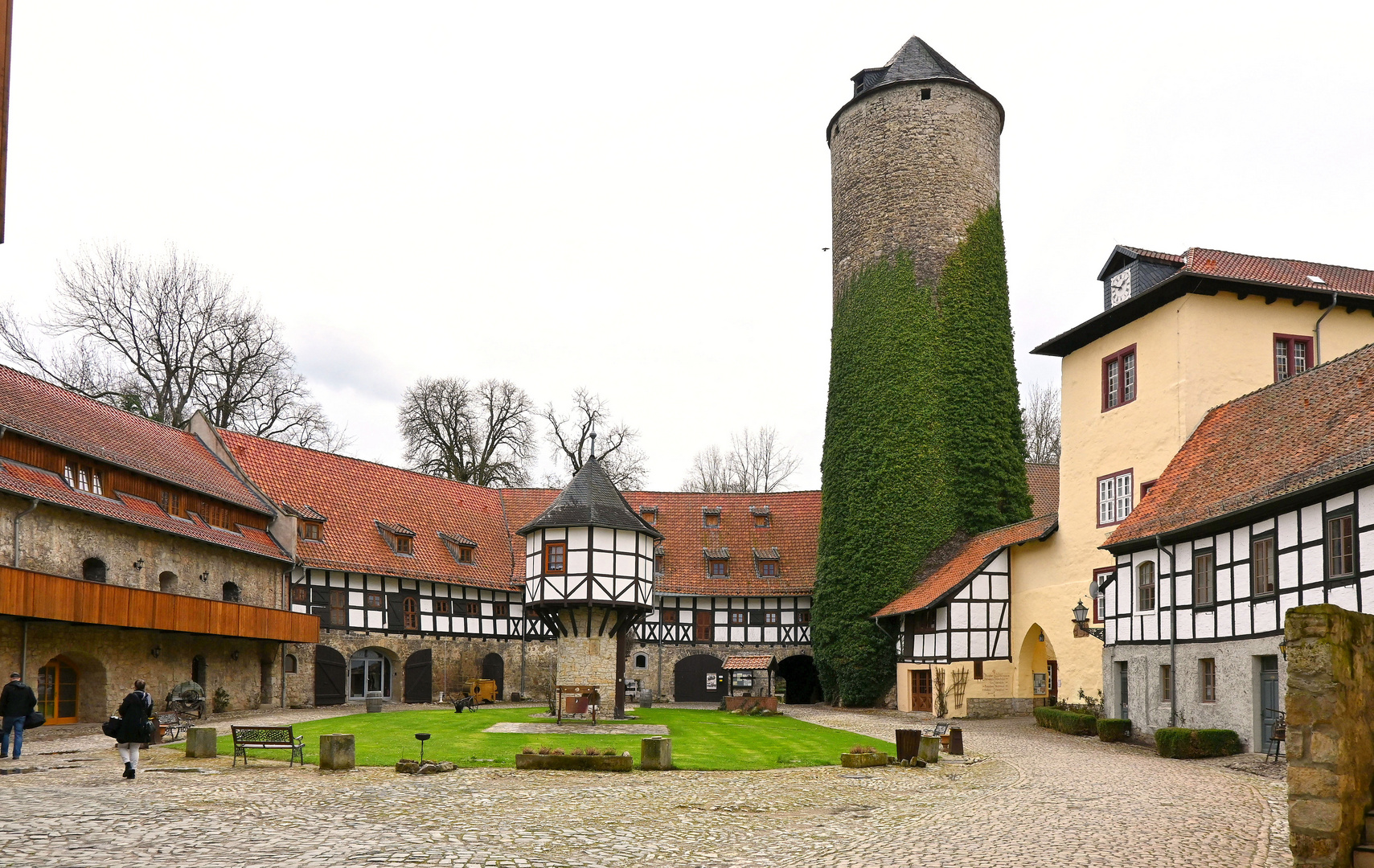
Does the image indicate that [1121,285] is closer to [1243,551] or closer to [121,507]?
[1243,551]

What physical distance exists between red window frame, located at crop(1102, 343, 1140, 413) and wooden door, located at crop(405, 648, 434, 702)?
22.9m

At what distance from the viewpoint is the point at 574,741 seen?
75.6ft

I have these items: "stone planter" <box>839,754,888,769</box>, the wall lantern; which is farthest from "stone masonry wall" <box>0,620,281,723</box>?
the wall lantern

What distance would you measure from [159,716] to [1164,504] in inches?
814

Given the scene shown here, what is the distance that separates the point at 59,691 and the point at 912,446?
25.2 meters

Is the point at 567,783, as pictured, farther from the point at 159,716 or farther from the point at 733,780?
the point at 159,716

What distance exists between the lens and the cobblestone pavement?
1102cm

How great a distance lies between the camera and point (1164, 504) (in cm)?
2412

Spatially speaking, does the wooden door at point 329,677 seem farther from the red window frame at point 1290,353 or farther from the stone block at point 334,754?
the red window frame at point 1290,353

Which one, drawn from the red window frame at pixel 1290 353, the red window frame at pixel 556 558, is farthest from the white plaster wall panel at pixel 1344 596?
the red window frame at pixel 556 558

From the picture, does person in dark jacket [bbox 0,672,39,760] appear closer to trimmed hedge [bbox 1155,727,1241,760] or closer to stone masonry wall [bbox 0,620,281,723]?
stone masonry wall [bbox 0,620,281,723]

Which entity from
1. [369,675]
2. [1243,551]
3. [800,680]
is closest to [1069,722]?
[1243,551]

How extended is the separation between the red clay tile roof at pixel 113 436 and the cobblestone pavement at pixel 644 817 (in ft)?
33.2

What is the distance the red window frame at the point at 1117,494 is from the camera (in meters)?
27.6
